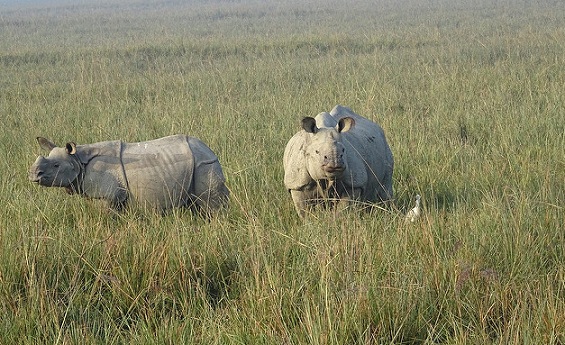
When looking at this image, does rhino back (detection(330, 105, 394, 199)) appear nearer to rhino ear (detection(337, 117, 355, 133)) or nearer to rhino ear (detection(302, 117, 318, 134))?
rhino ear (detection(337, 117, 355, 133))

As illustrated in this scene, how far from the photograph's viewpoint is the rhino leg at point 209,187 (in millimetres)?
4309

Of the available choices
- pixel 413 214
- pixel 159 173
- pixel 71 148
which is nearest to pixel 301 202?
pixel 413 214

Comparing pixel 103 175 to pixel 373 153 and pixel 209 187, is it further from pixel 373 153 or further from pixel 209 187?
pixel 373 153

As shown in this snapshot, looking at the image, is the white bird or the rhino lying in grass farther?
the rhino lying in grass

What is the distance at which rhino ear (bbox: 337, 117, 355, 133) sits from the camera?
415 cm

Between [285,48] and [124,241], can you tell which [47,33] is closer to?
[285,48]

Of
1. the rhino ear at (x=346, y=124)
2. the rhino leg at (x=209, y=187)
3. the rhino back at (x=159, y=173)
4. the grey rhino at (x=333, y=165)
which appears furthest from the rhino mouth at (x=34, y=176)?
the rhino ear at (x=346, y=124)

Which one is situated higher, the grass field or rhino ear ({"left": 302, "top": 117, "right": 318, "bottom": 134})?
rhino ear ({"left": 302, "top": 117, "right": 318, "bottom": 134})

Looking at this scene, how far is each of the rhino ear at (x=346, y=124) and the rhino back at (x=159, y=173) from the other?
91cm

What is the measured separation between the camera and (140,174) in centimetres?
421

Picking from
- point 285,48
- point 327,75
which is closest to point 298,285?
point 327,75

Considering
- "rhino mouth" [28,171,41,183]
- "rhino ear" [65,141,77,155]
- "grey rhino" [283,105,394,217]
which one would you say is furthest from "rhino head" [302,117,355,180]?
"rhino mouth" [28,171,41,183]

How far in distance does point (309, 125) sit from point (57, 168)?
1481mm

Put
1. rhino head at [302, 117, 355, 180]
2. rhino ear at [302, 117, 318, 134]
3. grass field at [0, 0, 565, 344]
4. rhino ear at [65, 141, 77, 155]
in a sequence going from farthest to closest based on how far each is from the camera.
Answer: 1. rhino ear at [65, 141, 77, 155]
2. rhino ear at [302, 117, 318, 134]
3. rhino head at [302, 117, 355, 180]
4. grass field at [0, 0, 565, 344]
